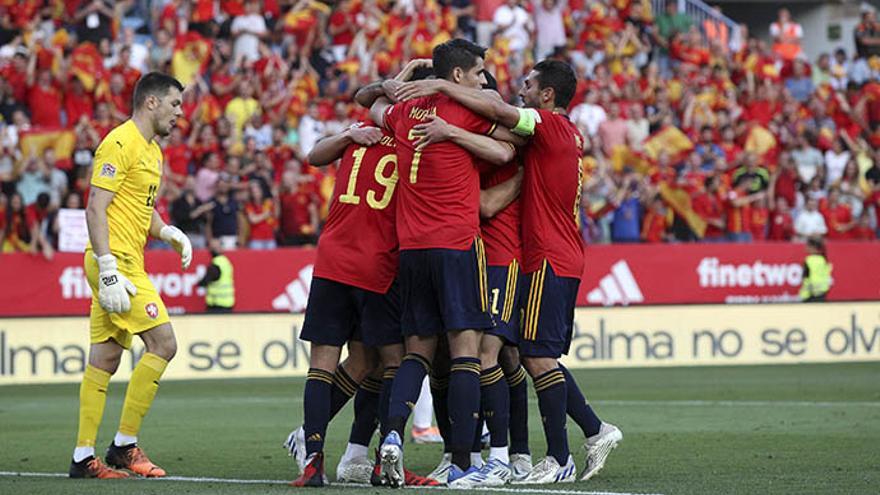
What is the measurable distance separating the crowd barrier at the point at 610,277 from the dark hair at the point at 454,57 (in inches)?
512

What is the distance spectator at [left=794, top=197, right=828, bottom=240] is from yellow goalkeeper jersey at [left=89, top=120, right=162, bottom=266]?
17.8 meters

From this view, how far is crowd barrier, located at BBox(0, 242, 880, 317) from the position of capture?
21.1 m

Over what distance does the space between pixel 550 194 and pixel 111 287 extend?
2613 millimetres

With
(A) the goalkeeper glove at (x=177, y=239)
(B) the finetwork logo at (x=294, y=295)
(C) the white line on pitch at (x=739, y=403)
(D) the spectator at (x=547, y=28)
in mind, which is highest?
(D) the spectator at (x=547, y=28)

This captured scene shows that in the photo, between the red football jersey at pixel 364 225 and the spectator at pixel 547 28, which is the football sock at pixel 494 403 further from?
the spectator at pixel 547 28

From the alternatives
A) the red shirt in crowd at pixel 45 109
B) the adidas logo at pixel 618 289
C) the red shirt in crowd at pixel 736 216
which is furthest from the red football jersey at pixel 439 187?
the red shirt in crowd at pixel 736 216

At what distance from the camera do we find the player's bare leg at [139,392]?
9.53m

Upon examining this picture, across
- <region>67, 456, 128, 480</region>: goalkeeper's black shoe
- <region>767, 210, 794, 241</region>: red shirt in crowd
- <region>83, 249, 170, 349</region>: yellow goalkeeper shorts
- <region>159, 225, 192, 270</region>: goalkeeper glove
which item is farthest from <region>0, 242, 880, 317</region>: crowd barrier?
<region>67, 456, 128, 480</region>: goalkeeper's black shoe

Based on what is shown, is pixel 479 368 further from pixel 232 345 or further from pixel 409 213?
pixel 232 345

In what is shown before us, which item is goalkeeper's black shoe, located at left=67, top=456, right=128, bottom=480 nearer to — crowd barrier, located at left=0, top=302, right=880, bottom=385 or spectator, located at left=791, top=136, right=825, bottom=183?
crowd barrier, located at left=0, top=302, right=880, bottom=385

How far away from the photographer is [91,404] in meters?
9.52

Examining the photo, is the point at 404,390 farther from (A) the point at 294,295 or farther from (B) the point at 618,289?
(B) the point at 618,289

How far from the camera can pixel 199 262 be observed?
851 inches

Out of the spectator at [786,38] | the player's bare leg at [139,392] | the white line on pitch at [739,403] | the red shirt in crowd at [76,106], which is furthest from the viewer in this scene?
the spectator at [786,38]
